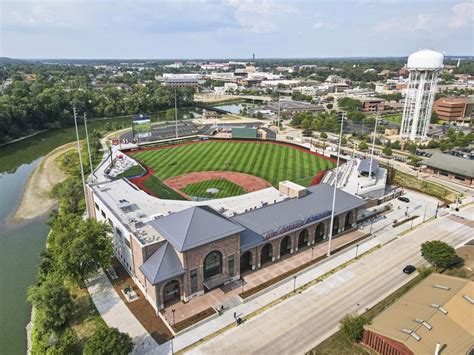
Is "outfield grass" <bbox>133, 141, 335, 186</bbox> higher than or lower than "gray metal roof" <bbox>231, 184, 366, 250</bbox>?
lower

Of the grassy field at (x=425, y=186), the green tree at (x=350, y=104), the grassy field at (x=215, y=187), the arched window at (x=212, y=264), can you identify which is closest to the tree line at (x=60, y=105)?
the grassy field at (x=215, y=187)

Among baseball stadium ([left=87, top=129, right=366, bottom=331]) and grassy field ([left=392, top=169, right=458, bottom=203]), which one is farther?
grassy field ([left=392, top=169, right=458, bottom=203])

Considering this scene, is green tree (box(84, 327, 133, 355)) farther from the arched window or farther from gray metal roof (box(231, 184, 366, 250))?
gray metal roof (box(231, 184, 366, 250))

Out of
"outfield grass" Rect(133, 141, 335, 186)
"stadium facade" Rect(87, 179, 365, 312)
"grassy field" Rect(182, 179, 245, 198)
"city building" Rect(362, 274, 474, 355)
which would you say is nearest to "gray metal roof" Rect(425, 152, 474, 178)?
"outfield grass" Rect(133, 141, 335, 186)

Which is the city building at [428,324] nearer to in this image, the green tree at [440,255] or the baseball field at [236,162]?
the green tree at [440,255]

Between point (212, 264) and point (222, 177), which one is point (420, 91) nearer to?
point (222, 177)

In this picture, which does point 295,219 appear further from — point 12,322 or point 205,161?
point 205,161
